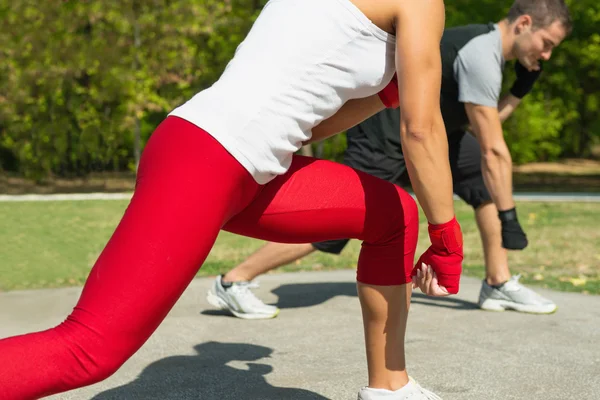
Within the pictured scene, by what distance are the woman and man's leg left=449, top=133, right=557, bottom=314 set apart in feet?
8.97

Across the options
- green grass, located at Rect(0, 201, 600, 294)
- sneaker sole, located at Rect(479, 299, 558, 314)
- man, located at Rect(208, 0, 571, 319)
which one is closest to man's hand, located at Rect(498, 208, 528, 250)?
man, located at Rect(208, 0, 571, 319)

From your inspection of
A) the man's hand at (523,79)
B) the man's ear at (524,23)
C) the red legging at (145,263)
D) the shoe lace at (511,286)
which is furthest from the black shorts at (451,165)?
the red legging at (145,263)

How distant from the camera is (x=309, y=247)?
5.05 m

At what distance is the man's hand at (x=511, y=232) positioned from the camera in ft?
16.1

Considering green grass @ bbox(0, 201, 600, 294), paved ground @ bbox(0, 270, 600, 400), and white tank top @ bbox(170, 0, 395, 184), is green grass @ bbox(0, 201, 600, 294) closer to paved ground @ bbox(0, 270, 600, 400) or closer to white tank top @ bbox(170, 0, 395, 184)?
paved ground @ bbox(0, 270, 600, 400)

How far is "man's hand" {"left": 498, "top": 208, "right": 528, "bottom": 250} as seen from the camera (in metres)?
4.90

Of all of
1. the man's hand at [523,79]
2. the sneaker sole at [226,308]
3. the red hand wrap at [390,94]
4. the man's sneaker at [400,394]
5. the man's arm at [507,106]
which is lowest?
the sneaker sole at [226,308]

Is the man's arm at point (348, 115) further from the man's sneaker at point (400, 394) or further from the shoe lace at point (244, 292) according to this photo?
the shoe lace at point (244, 292)

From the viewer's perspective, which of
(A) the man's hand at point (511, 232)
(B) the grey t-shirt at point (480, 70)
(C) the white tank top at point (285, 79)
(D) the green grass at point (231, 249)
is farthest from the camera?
(D) the green grass at point (231, 249)

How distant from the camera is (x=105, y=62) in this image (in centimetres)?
2011

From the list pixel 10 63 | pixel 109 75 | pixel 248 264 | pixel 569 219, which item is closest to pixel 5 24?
pixel 10 63

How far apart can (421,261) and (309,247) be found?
2.46m

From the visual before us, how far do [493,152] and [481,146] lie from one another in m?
0.09

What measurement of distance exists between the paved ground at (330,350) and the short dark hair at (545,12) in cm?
171
